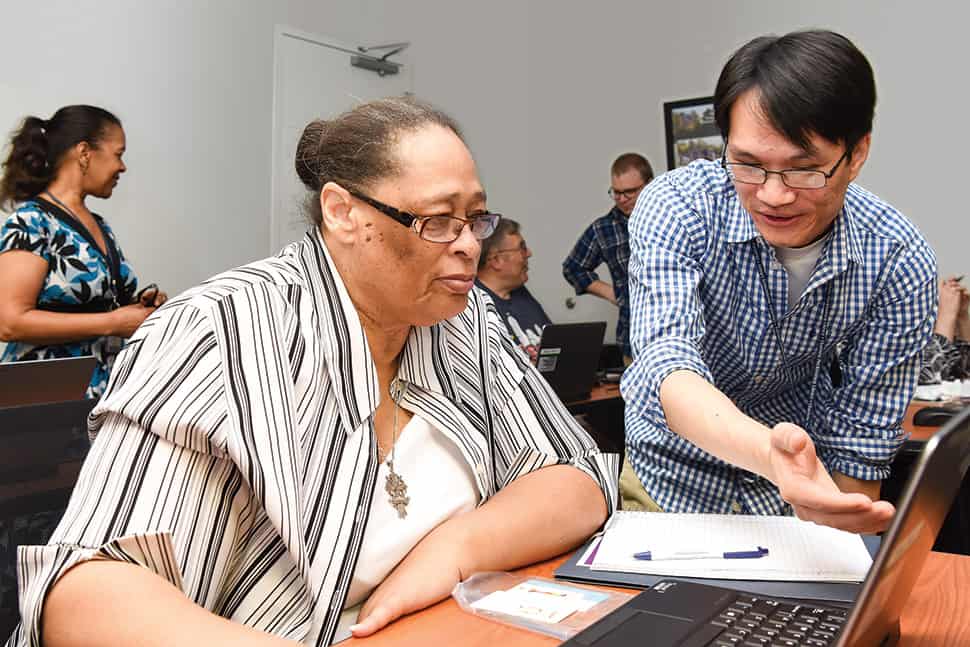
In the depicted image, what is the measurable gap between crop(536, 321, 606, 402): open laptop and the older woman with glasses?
1.99 m

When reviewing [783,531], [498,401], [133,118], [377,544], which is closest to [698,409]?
[783,531]

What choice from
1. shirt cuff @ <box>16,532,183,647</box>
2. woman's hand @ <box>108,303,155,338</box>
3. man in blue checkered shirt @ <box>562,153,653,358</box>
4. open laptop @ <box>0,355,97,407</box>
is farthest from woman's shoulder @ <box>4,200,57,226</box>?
man in blue checkered shirt @ <box>562,153,653,358</box>

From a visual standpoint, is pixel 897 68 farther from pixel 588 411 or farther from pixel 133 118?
pixel 133 118

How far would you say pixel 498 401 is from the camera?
4.33ft

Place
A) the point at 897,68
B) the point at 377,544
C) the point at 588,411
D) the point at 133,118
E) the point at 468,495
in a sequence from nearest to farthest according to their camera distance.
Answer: the point at 377,544 < the point at 468,495 < the point at 588,411 < the point at 133,118 < the point at 897,68

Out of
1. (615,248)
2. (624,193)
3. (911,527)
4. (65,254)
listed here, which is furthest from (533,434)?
(615,248)

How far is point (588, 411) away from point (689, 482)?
6.98ft

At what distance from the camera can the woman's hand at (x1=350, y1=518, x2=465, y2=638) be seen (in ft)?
2.95

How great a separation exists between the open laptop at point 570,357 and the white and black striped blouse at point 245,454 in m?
2.16

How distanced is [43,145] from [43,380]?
180 centimetres

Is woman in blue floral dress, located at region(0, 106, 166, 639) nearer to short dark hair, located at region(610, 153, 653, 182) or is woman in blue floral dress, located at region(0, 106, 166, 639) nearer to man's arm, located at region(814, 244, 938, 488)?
man's arm, located at region(814, 244, 938, 488)

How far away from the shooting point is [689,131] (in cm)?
549

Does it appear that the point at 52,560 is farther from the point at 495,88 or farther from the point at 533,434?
the point at 495,88

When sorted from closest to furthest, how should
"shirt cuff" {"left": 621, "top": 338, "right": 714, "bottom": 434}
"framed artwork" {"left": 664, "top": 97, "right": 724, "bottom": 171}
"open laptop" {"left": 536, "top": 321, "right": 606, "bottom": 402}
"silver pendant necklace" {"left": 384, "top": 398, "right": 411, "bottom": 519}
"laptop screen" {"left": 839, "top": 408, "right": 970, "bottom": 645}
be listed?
"laptop screen" {"left": 839, "top": 408, "right": 970, "bottom": 645} < "silver pendant necklace" {"left": 384, "top": 398, "right": 411, "bottom": 519} < "shirt cuff" {"left": 621, "top": 338, "right": 714, "bottom": 434} < "open laptop" {"left": 536, "top": 321, "right": 606, "bottom": 402} < "framed artwork" {"left": 664, "top": 97, "right": 724, "bottom": 171}
